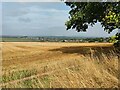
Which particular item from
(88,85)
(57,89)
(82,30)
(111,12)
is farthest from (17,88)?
(82,30)

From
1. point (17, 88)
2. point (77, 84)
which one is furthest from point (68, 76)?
point (17, 88)

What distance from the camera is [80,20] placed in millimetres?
23984

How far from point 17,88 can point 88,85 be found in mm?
1829

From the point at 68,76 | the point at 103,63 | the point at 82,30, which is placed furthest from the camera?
the point at 82,30

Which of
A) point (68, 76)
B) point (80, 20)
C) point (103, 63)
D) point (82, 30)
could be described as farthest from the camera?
point (82, 30)

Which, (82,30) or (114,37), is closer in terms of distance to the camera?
(114,37)

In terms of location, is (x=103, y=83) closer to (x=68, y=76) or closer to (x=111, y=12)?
(x=68, y=76)

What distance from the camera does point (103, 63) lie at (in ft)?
30.7

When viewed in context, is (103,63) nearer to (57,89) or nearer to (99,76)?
(99,76)

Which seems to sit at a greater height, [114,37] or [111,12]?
[111,12]

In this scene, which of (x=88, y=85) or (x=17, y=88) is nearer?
(x=88, y=85)

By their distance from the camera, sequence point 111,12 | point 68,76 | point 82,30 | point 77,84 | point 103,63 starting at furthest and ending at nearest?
point 82,30 < point 111,12 < point 103,63 < point 68,76 < point 77,84

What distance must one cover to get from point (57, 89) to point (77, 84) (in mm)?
456

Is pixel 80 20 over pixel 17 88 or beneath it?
over
